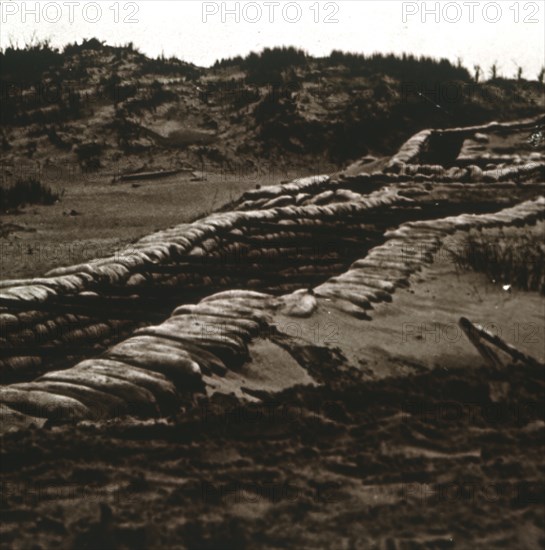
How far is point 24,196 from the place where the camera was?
9133 mm

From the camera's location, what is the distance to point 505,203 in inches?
327

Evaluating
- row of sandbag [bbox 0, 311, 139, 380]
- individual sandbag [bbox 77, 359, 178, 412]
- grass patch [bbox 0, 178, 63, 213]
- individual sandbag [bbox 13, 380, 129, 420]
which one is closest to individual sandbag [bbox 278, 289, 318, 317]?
row of sandbag [bbox 0, 311, 139, 380]

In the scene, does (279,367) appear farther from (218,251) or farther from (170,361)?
(218,251)

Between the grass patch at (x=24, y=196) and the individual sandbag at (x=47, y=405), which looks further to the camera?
A: the grass patch at (x=24, y=196)

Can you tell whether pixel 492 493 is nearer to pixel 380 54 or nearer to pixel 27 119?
pixel 27 119

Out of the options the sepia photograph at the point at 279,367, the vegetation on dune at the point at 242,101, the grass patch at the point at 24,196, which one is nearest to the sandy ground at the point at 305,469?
the sepia photograph at the point at 279,367

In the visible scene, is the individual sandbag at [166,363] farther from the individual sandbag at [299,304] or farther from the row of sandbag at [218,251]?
the individual sandbag at [299,304]

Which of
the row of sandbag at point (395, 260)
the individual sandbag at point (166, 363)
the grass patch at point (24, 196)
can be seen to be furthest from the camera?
the grass patch at point (24, 196)

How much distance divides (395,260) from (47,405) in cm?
352

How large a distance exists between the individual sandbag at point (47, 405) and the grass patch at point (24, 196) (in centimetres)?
602

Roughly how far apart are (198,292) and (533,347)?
105 inches

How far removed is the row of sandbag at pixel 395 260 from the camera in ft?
15.9

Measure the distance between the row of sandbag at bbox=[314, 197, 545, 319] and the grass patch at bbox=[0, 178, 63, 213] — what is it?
5217mm

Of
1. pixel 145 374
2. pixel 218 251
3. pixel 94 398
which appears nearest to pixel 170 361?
pixel 145 374
